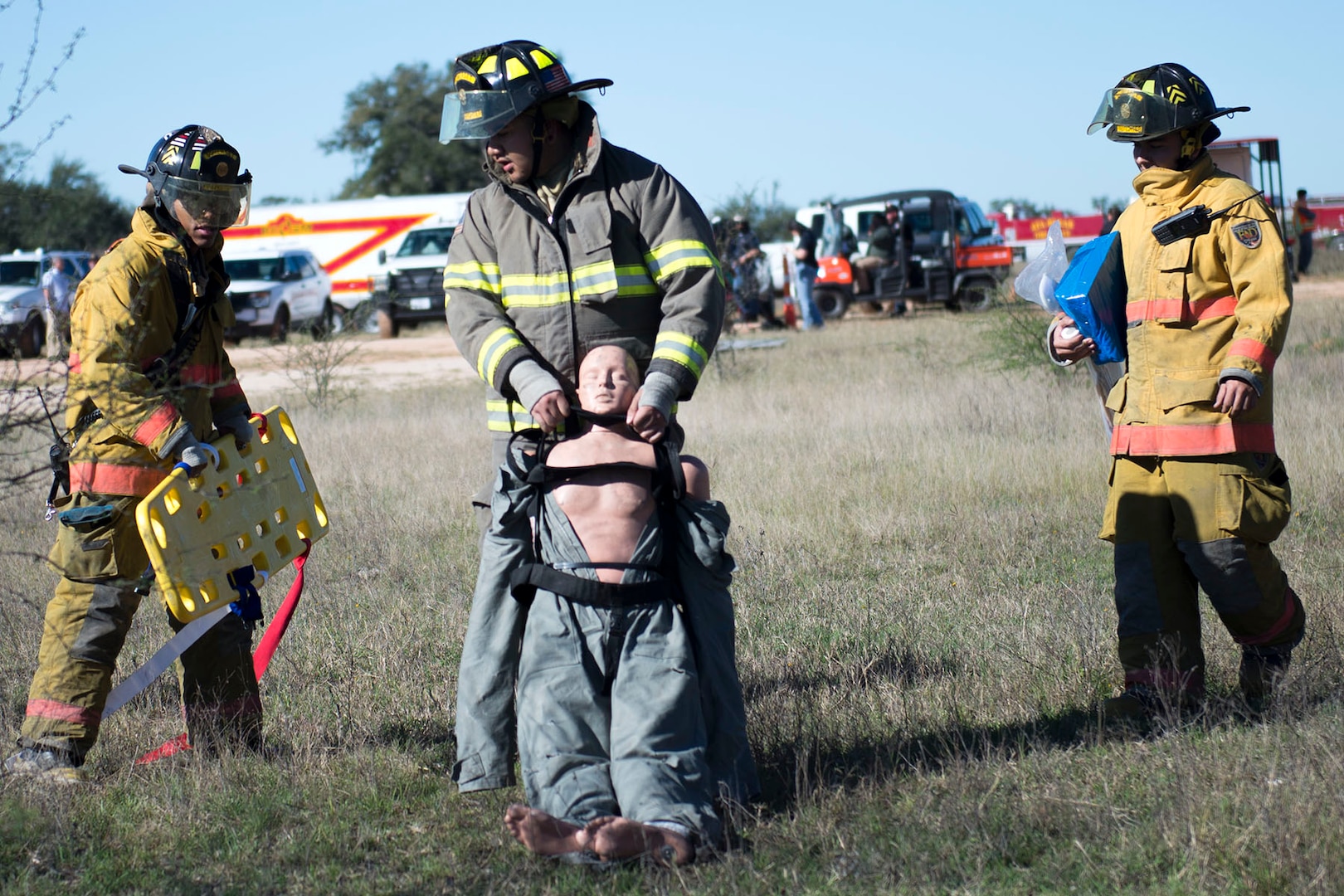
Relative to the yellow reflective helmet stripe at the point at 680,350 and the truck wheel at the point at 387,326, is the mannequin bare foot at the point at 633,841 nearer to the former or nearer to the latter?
the yellow reflective helmet stripe at the point at 680,350

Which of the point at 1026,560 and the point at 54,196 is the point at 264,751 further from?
the point at 1026,560

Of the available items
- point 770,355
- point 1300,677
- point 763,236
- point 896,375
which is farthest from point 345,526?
point 763,236

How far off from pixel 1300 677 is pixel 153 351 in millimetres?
3856

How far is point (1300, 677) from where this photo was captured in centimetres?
425

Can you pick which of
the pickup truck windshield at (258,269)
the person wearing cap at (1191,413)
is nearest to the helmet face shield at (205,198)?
the person wearing cap at (1191,413)

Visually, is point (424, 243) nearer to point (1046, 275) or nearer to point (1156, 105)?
point (1046, 275)

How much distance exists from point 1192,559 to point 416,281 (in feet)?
A: 76.2

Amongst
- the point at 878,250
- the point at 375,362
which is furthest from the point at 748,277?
the point at 375,362

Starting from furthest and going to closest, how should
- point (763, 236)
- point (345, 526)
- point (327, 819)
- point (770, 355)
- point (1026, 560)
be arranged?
point (763, 236), point (770, 355), point (345, 526), point (1026, 560), point (327, 819)

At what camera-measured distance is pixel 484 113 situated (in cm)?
352

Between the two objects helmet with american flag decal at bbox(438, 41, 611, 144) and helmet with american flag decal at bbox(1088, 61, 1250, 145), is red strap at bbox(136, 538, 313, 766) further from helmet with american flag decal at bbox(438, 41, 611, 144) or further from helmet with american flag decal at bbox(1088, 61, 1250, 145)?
helmet with american flag decal at bbox(1088, 61, 1250, 145)

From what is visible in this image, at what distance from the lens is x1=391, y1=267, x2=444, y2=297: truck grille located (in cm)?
2600

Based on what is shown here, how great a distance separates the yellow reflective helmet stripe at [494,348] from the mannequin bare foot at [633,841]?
123 centimetres

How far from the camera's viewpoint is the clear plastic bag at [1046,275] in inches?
184
